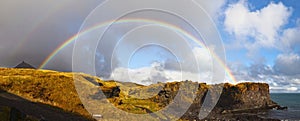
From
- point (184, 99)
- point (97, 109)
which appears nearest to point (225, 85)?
point (184, 99)

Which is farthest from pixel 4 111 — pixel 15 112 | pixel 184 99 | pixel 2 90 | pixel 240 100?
pixel 240 100

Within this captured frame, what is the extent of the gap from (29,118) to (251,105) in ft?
462

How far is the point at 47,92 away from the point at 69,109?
21.8 feet

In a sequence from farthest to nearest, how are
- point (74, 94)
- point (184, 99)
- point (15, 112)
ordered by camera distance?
1. point (184, 99)
2. point (74, 94)
3. point (15, 112)

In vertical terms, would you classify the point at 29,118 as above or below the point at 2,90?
below

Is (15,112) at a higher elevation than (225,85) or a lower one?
lower

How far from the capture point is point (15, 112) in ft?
76.5

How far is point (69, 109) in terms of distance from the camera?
140 ft

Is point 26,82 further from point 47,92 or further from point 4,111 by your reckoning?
point 4,111

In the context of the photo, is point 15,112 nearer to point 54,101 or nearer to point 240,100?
point 54,101

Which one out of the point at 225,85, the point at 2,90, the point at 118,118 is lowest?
the point at 118,118

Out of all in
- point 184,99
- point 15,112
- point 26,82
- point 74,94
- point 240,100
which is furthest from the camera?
point 240,100

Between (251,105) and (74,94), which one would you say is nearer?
(74,94)

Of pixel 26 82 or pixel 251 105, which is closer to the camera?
pixel 26 82
